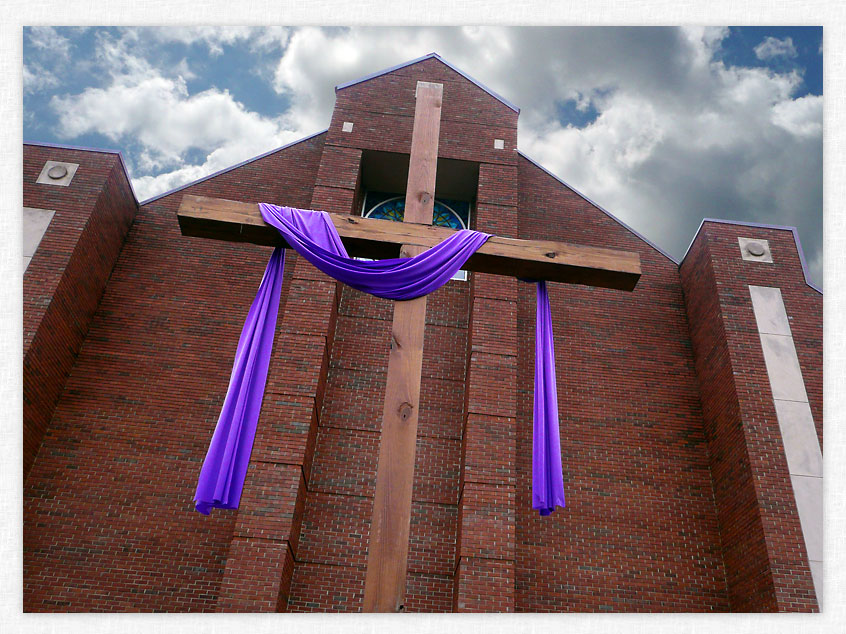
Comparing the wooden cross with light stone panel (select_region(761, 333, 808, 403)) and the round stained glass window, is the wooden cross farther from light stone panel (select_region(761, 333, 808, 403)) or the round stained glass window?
the round stained glass window

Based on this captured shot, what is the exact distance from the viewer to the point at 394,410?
5.52 metres

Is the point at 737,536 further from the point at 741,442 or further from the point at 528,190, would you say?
the point at 528,190

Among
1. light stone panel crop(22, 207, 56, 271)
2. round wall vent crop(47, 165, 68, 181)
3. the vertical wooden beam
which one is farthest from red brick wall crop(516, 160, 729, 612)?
round wall vent crop(47, 165, 68, 181)

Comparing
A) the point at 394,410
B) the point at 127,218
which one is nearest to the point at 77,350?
the point at 127,218

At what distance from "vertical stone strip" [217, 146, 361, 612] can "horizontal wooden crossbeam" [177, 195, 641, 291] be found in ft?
12.6

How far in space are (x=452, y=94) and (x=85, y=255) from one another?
7437 mm

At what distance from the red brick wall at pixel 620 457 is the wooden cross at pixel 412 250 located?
464 cm

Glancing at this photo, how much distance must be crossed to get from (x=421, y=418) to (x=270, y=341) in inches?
176

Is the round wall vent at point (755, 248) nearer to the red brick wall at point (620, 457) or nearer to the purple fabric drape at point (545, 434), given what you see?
the red brick wall at point (620, 457)

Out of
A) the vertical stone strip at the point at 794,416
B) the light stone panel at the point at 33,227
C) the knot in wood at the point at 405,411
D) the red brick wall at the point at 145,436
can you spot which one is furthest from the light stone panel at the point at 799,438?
the light stone panel at the point at 33,227

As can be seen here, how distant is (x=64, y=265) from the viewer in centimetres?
1059

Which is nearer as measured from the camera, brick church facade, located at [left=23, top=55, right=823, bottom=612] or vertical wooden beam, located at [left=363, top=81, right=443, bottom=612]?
vertical wooden beam, located at [left=363, top=81, right=443, bottom=612]

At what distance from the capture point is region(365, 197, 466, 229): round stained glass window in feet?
43.9

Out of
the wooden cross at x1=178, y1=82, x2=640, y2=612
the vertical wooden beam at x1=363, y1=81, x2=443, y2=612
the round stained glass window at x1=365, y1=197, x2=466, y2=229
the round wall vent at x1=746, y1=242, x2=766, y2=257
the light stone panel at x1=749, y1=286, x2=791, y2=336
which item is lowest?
the vertical wooden beam at x1=363, y1=81, x2=443, y2=612
